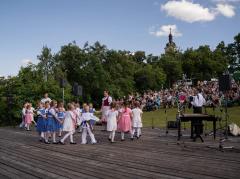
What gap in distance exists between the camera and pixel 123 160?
1019cm

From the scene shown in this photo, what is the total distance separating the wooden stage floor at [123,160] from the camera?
8391 millimetres

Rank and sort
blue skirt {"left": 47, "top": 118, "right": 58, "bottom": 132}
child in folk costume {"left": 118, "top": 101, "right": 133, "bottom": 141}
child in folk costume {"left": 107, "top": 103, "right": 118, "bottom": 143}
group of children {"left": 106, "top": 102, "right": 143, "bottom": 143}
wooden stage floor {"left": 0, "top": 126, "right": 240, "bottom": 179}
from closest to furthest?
wooden stage floor {"left": 0, "top": 126, "right": 240, "bottom": 179}, child in folk costume {"left": 107, "top": 103, "right": 118, "bottom": 143}, group of children {"left": 106, "top": 102, "right": 143, "bottom": 143}, blue skirt {"left": 47, "top": 118, "right": 58, "bottom": 132}, child in folk costume {"left": 118, "top": 101, "right": 133, "bottom": 141}

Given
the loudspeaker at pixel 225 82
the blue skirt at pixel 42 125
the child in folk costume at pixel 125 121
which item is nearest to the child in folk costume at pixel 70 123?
the blue skirt at pixel 42 125

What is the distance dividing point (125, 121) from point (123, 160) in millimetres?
5301

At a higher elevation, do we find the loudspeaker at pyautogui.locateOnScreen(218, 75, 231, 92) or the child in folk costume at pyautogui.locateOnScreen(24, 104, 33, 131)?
the loudspeaker at pyautogui.locateOnScreen(218, 75, 231, 92)

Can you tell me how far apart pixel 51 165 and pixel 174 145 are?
5014 mm

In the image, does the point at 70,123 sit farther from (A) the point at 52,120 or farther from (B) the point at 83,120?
(A) the point at 52,120

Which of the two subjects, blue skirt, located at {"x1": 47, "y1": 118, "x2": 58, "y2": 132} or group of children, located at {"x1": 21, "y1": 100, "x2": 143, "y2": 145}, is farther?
blue skirt, located at {"x1": 47, "y1": 118, "x2": 58, "y2": 132}

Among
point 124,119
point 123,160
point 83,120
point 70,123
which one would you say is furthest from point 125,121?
point 123,160

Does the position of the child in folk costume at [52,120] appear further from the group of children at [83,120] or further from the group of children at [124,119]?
the group of children at [124,119]

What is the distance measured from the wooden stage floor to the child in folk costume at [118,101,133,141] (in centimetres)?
117

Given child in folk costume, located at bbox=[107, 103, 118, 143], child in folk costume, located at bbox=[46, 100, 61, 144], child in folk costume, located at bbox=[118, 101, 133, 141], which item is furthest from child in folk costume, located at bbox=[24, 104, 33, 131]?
child in folk costume, located at bbox=[107, 103, 118, 143]

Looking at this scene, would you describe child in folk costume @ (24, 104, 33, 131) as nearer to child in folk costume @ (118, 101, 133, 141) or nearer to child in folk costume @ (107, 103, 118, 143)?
child in folk costume @ (118, 101, 133, 141)

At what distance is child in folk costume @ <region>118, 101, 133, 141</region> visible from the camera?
607 inches
